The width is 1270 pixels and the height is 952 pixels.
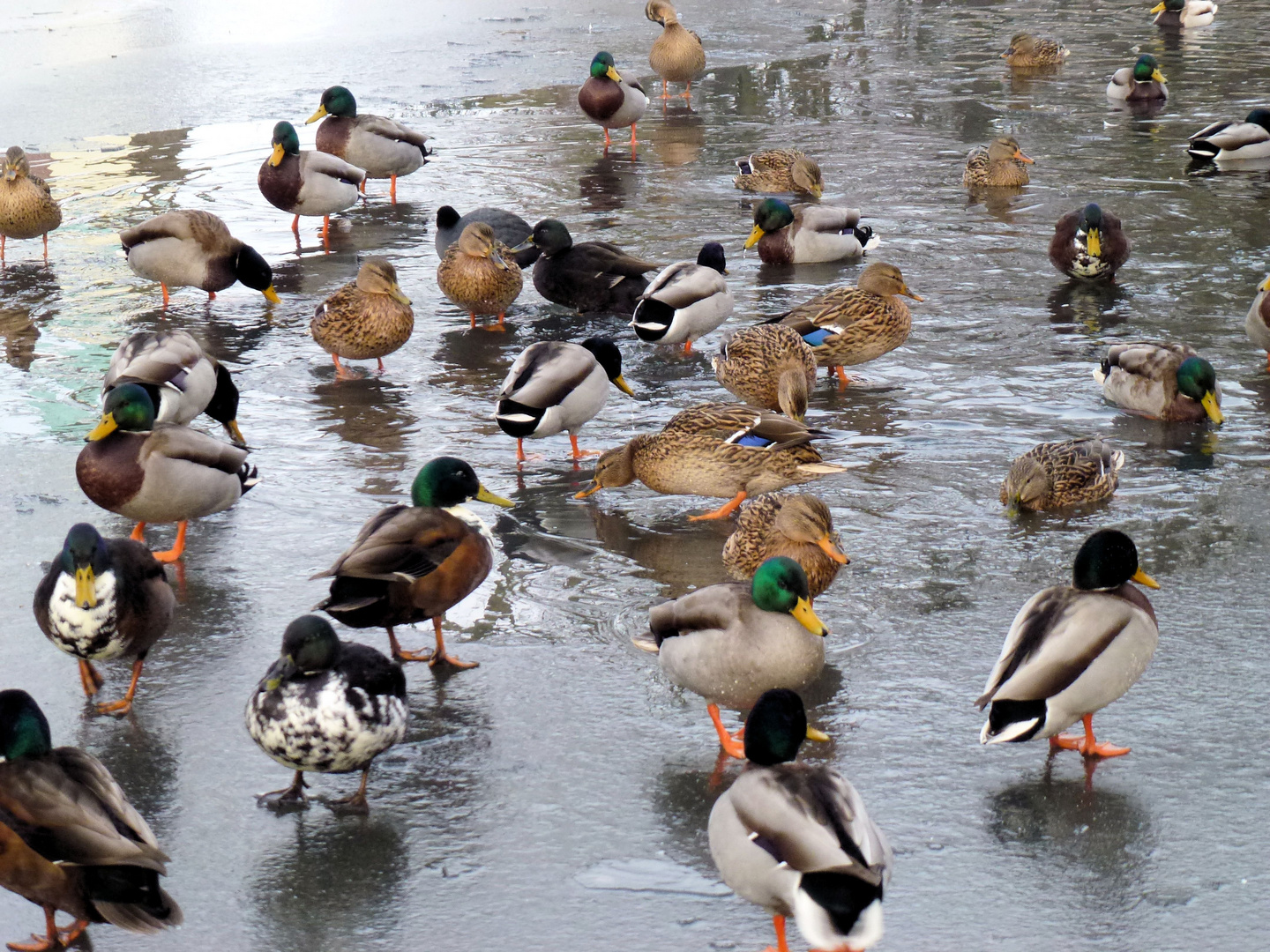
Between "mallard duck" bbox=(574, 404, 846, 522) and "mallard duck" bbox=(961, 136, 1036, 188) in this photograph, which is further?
"mallard duck" bbox=(961, 136, 1036, 188)

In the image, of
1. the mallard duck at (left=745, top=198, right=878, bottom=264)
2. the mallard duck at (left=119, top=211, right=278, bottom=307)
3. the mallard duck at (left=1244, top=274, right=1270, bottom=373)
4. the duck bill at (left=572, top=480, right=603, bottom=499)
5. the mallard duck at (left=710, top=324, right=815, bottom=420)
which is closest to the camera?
the duck bill at (left=572, top=480, right=603, bottom=499)

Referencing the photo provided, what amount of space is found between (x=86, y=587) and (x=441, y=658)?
1.14 metres

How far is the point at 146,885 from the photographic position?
3.31m

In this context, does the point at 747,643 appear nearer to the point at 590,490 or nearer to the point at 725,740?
the point at 725,740

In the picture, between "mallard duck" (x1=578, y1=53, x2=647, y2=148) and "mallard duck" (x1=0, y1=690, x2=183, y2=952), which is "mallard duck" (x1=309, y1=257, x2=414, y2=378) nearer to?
"mallard duck" (x1=0, y1=690, x2=183, y2=952)

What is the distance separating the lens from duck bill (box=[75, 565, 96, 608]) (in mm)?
4277

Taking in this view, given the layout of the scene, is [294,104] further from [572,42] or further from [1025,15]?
[1025,15]

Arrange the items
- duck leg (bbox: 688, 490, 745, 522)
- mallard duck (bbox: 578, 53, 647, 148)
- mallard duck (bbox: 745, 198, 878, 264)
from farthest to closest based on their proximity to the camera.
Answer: mallard duck (bbox: 578, 53, 647, 148) → mallard duck (bbox: 745, 198, 878, 264) → duck leg (bbox: 688, 490, 745, 522)

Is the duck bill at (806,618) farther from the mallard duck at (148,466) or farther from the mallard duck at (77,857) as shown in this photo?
the mallard duck at (148,466)

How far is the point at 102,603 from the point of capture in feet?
14.1

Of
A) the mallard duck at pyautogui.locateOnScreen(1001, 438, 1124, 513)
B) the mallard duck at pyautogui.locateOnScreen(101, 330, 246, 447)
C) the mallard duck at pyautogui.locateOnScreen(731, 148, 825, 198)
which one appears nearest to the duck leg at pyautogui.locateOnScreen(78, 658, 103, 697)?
the mallard duck at pyautogui.locateOnScreen(101, 330, 246, 447)

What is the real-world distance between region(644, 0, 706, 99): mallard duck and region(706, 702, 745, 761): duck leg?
1157 centimetres

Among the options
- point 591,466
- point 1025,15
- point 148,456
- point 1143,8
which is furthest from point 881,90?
point 148,456

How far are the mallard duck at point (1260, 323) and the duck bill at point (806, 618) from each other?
4113 millimetres
